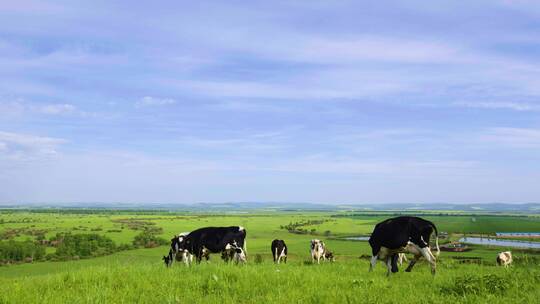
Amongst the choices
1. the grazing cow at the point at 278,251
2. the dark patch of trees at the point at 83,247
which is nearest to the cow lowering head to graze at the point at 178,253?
the grazing cow at the point at 278,251

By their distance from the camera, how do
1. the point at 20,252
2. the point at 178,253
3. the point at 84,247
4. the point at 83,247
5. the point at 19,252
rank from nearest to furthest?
the point at 178,253, the point at 20,252, the point at 19,252, the point at 83,247, the point at 84,247

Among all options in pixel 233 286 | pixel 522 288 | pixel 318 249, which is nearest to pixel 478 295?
pixel 522 288

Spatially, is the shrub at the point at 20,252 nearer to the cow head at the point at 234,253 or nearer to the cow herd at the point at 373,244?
the cow herd at the point at 373,244

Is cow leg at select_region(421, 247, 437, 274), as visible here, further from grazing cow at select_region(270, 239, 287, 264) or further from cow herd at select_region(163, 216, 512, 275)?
grazing cow at select_region(270, 239, 287, 264)

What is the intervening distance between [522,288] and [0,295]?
482 inches

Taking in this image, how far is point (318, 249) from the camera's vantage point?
103 feet

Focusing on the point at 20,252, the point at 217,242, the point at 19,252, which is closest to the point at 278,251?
the point at 217,242

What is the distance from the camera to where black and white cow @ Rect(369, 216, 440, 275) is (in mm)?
13391

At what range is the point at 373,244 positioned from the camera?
1527cm

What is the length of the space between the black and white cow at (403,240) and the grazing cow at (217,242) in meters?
8.26

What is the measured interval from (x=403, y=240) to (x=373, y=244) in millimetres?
1656

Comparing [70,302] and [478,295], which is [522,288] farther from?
[70,302]

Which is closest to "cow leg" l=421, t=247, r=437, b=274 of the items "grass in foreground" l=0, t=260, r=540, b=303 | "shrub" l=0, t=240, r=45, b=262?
"grass in foreground" l=0, t=260, r=540, b=303

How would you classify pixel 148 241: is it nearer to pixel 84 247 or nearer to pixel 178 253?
pixel 84 247
